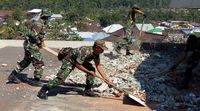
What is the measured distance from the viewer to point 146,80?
935 cm

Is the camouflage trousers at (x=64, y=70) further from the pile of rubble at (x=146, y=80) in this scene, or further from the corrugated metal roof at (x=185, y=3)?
the corrugated metal roof at (x=185, y=3)

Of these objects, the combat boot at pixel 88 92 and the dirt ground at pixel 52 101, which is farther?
the combat boot at pixel 88 92

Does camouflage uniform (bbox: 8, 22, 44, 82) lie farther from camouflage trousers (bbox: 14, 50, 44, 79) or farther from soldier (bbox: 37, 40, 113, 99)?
soldier (bbox: 37, 40, 113, 99)

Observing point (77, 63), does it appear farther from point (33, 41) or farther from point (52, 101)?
point (33, 41)

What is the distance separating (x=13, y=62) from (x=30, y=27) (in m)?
3.28

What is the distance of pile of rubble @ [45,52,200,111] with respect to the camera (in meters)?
7.95

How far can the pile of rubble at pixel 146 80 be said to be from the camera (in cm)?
795

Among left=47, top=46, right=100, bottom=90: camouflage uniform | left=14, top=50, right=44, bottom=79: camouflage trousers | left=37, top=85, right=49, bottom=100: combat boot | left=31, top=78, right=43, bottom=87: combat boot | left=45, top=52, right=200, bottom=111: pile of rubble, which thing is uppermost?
left=47, top=46, right=100, bottom=90: camouflage uniform

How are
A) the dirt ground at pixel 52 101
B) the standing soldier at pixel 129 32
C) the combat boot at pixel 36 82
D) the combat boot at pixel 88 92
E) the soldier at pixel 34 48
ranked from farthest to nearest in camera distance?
the standing soldier at pixel 129 32 < the combat boot at pixel 36 82 < the soldier at pixel 34 48 < the combat boot at pixel 88 92 < the dirt ground at pixel 52 101

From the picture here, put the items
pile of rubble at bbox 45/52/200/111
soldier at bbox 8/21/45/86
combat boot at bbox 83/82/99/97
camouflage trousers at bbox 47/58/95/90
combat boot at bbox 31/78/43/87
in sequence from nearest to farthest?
1. camouflage trousers at bbox 47/58/95/90
2. pile of rubble at bbox 45/52/200/111
3. combat boot at bbox 83/82/99/97
4. soldier at bbox 8/21/45/86
5. combat boot at bbox 31/78/43/87

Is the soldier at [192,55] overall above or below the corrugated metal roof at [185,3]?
below

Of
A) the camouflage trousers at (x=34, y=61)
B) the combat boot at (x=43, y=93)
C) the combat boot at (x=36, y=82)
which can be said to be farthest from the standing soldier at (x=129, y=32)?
the combat boot at (x=43, y=93)

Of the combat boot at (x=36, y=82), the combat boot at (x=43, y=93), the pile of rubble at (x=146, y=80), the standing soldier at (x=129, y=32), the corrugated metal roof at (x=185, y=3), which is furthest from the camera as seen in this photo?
the standing soldier at (x=129, y=32)

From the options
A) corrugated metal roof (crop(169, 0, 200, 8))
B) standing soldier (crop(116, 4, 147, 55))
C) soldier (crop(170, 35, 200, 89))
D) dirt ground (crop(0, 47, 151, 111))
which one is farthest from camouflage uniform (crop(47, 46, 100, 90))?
standing soldier (crop(116, 4, 147, 55))
